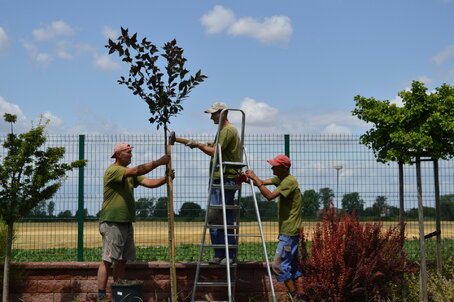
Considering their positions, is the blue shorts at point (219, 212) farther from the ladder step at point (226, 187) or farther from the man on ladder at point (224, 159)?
the ladder step at point (226, 187)

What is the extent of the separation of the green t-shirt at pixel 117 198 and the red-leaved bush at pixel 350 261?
2073mm

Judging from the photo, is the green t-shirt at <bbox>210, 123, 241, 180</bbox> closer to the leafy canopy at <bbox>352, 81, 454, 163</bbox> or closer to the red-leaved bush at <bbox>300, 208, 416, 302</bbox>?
the red-leaved bush at <bbox>300, 208, 416, 302</bbox>

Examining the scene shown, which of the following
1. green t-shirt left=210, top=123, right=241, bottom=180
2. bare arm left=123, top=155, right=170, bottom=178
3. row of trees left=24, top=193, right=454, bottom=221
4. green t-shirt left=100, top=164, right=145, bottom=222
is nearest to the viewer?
bare arm left=123, top=155, right=170, bottom=178

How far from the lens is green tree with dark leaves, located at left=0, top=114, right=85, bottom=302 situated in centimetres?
730

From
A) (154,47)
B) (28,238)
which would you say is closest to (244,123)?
(154,47)

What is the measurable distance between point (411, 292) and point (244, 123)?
304 cm

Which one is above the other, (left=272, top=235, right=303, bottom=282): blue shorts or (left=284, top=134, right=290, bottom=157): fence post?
(left=284, top=134, right=290, bottom=157): fence post

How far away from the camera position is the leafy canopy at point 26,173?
24.0 ft

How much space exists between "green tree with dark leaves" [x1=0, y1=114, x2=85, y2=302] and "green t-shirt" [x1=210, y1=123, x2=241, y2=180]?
221cm

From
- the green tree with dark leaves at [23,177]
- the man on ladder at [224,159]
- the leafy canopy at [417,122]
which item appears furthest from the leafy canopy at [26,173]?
the leafy canopy at [417,122]

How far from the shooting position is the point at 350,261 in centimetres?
679

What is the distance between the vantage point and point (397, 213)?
353 inches

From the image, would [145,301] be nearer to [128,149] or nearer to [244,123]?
[128,149]

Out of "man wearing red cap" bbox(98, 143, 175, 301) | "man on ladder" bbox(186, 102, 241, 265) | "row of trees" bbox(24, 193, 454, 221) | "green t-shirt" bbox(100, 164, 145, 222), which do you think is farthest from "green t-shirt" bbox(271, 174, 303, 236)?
"row of trees" bbox(24, 193, 454, 221)
